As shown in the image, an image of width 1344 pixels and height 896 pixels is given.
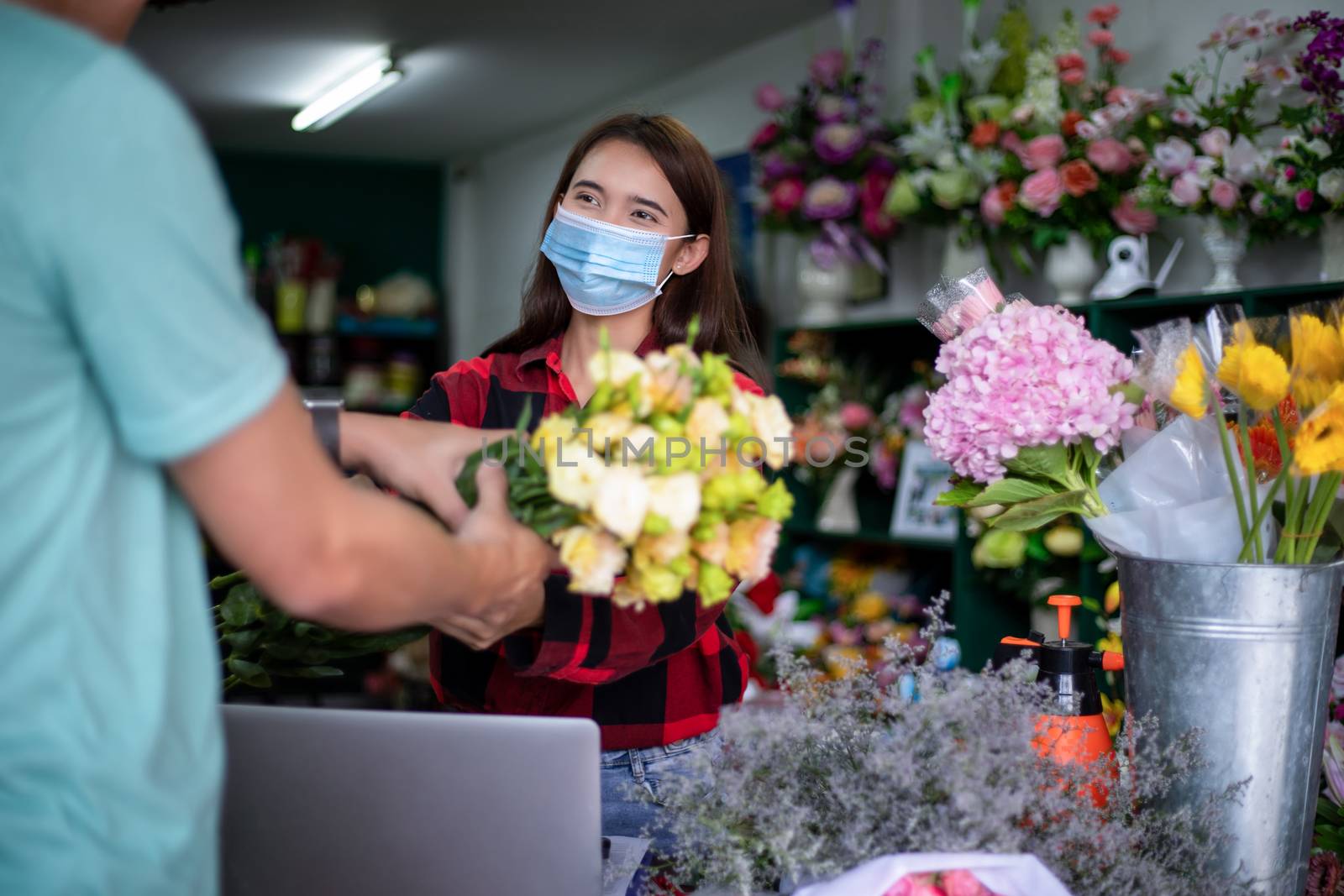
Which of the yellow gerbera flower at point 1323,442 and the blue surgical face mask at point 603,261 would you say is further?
the blue surgical face mask at point 603,261

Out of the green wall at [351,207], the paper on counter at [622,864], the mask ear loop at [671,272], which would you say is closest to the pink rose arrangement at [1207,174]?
the mask ear loop at [671,272]

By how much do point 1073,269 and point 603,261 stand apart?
6.01ft

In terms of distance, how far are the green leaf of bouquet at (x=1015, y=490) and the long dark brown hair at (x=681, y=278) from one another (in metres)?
0.50

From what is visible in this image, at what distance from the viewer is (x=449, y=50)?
17.4 ft

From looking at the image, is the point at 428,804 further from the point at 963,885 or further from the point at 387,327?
the point at 387,327

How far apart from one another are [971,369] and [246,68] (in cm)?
519

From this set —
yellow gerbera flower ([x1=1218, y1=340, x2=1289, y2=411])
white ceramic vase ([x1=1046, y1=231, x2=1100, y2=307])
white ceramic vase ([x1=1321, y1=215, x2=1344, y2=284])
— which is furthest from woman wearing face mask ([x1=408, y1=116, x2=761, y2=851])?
white ceramic vase ([x1=1046, y1=231, x2=1100, y2=307])

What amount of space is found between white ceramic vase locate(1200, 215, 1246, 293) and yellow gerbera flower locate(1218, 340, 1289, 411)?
1722 mm

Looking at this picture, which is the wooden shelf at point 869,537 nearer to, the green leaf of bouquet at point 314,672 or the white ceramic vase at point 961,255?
the white ceramic vase at point 961,255

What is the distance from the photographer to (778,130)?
12.8 feet

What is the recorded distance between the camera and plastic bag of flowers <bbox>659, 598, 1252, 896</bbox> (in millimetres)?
1027

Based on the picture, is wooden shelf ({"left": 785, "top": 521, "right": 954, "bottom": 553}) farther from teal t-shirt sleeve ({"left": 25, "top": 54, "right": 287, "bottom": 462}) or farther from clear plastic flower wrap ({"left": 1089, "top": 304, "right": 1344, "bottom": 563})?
teal t-shirt sleeve ({"left": 25, "top": 54, "right": 287, "bottom": 462})

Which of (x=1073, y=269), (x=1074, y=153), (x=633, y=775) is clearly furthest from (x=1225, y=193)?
(x=633, y=775)

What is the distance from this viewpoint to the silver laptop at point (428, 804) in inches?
38.6
